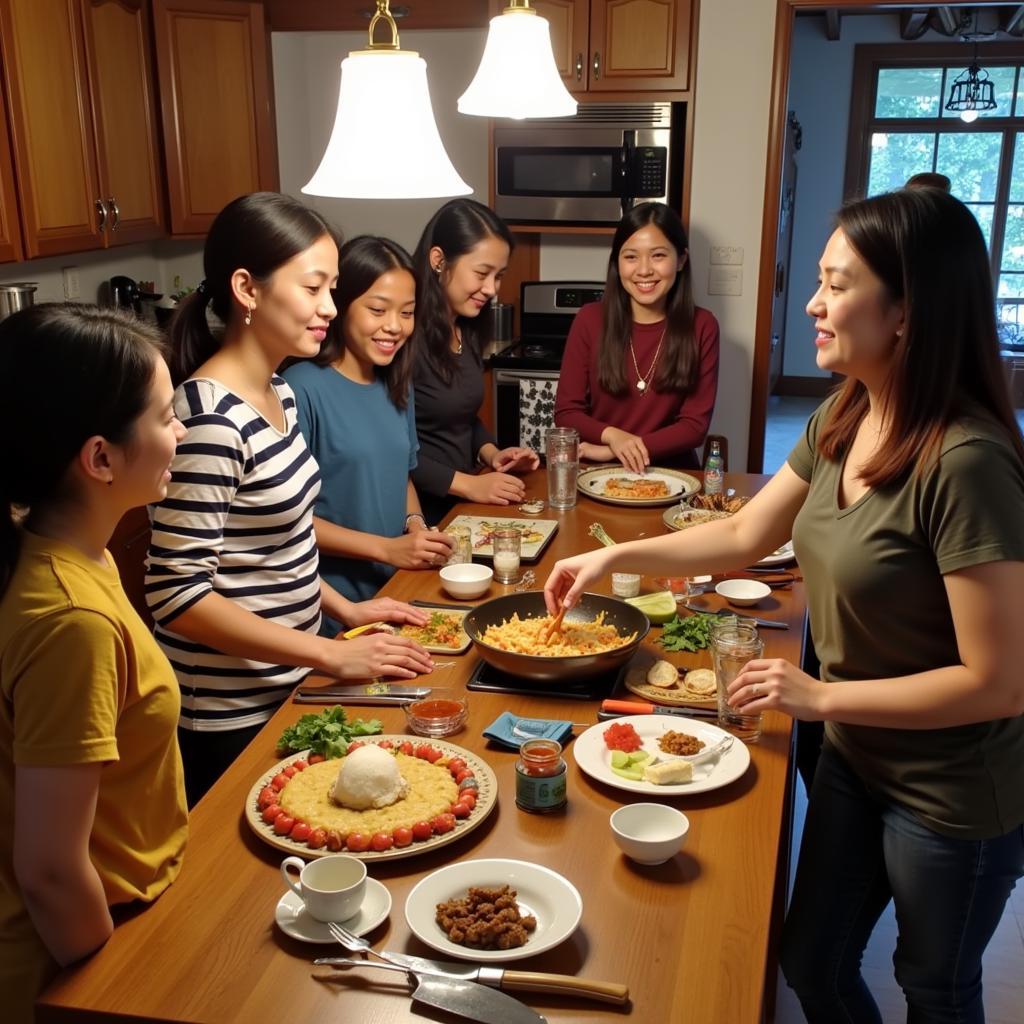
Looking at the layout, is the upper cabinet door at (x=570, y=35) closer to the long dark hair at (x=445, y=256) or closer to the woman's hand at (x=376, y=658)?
the long dark hair at (x=445, y=256)

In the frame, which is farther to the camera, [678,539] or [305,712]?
[678,539]

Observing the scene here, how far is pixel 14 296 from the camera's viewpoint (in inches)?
152

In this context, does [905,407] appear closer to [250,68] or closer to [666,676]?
[666,676]

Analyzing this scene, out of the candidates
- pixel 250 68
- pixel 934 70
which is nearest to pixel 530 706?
pixel 250 68

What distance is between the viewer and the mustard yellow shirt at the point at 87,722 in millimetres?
1140

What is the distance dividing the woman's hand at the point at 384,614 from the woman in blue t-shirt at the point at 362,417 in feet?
0.91

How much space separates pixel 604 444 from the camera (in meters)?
3.41

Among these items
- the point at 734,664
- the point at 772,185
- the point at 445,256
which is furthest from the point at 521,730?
the point at 772,185

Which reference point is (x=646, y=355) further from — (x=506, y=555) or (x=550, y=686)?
(x=550, y=686)

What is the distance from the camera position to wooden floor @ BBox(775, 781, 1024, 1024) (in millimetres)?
2414

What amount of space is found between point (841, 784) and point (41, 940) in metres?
1.18

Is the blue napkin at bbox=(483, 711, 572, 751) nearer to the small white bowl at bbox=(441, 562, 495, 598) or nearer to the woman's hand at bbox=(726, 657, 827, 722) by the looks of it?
the woman's hand at bbox=(726, 657, 827, 722)

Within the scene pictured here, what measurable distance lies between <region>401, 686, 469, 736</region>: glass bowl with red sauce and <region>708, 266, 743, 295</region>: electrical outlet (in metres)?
3.29

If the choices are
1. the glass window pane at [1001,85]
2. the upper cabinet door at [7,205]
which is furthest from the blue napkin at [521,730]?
the glass window pane at [1001,85]
